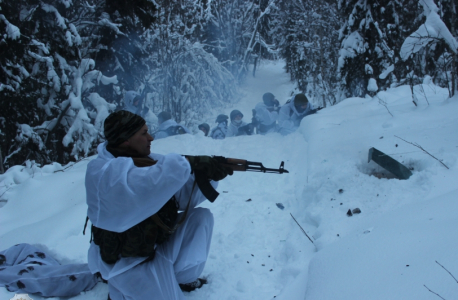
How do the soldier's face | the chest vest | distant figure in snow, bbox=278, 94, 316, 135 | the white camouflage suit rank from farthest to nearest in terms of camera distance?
distant figure in snow, bbox=278, 94, 316, 135 < the soldier's face < the chest vest < the white camouflage suit

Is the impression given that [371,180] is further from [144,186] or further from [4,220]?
[4,220]

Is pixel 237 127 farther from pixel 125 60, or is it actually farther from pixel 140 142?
pixel 140 142

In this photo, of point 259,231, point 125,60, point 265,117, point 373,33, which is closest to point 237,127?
point 265,117

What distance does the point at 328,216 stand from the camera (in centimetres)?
277

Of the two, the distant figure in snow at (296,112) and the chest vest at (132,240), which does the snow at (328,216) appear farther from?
the distant figure in snow at (296,112)

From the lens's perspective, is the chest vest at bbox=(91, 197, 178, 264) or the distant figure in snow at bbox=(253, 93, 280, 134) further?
the distant figure in snow at bbox=(253, 93, 280, 134)

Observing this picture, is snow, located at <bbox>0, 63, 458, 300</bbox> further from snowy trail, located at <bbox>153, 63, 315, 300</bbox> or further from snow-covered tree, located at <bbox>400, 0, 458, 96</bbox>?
snow-covered tree, located at <bbox>400, 0, 458, 96</bbox>

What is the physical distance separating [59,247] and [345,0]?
9.88 metres

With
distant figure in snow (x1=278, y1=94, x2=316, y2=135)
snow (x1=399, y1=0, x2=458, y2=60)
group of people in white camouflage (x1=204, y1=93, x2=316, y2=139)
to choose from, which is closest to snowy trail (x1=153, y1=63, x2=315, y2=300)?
distant figure in snow (x1=278, y1=94, x2=316, y2=135)

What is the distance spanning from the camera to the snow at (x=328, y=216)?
1.61 meters

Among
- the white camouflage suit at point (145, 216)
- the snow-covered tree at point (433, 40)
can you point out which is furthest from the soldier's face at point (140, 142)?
the snow-covered tree at point (433, 40)

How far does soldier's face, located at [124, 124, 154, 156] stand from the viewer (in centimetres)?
189

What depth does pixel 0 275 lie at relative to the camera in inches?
77.4

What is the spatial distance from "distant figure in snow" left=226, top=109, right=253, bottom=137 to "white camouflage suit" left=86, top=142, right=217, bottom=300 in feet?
20.5
